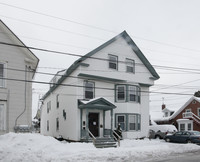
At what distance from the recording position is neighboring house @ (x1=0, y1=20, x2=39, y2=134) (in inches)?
631

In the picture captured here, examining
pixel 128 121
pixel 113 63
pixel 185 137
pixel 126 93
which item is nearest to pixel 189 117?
pixel 185 137

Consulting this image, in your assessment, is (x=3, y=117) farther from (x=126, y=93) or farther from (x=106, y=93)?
(x=126, y=93)

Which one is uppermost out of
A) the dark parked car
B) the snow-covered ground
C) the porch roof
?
the porch roof

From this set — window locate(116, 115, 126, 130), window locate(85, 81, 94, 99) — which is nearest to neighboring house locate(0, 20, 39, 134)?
window locate(85, 81, 94, 99)

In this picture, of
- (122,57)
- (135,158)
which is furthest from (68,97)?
(135,158)

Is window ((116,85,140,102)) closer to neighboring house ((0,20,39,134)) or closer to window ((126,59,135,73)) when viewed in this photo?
window ((126,59,135,73))

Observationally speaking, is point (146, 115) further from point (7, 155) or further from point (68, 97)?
point (7, 155)

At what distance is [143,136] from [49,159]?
15.1 meters

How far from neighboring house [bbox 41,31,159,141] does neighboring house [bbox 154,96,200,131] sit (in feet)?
59.0

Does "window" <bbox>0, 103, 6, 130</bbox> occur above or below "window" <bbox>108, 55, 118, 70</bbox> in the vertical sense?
below

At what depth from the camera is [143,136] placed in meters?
25.5

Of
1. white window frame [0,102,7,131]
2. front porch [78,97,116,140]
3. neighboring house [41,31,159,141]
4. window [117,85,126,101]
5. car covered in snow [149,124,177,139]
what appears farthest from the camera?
car covered in snow [149,124,177,139]

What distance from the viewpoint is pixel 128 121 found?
23.8 m

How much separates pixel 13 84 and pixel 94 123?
880cm
